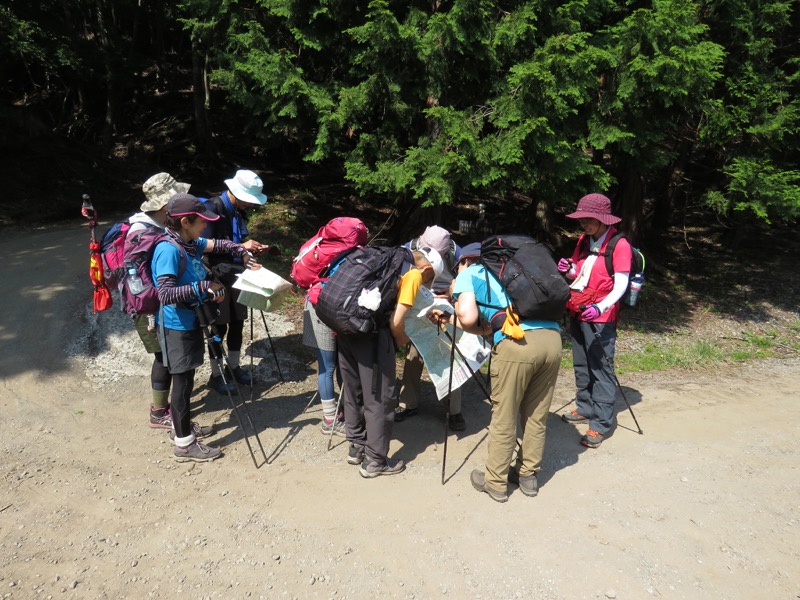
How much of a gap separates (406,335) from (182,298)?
5.41 ft

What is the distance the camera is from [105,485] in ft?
12.9

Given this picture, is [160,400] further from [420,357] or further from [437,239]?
[437,239]

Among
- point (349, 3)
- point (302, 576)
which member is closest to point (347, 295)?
point (302, 576)

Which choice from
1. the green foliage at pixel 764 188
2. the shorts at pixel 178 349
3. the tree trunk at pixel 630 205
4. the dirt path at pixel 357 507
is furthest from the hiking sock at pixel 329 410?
the tree trunk at pixel 630 205

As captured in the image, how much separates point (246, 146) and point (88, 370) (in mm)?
12359

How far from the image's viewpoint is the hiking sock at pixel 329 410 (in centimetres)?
468

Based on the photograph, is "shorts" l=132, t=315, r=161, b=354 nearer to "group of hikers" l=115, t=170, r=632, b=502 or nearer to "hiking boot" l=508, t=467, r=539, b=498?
"group of hikers" l=115, t=170, r=632, b=502

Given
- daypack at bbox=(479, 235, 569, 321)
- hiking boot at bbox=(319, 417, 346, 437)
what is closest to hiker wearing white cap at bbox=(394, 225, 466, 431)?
hiking boot at bbox=(319, 417, 346, 437)

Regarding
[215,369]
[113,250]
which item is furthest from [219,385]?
[113,250]

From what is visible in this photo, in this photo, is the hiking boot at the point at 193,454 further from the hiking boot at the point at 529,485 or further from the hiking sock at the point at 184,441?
the hiking boot at the point at 529,485

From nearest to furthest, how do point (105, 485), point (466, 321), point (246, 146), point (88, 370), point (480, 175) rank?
1. point (466, 321)
2. point (105, 485)
3. point (88, 370)
4. point (480, 175)
5. point (246, 146)

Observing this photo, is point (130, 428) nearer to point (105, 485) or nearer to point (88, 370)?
point (105, 485)

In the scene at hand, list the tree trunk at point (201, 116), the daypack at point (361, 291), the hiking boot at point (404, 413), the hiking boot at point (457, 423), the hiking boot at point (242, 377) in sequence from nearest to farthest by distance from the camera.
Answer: the daypack at point (361, 291), the hiking boot at point (457, 423), the hiking boot at point (404, 413), the hiking boot at point (242, 377), the tree trunk at point (201, 116)

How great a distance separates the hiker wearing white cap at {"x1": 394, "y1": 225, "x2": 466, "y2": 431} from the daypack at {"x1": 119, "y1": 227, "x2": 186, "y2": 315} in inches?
75.8
